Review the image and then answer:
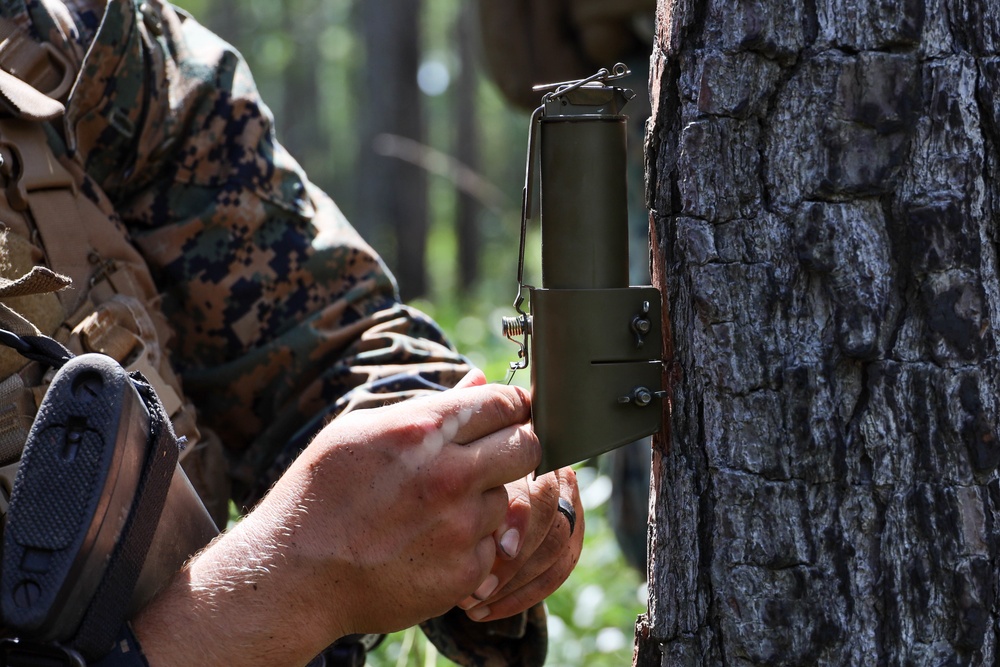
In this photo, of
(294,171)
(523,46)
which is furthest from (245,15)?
(294,171)

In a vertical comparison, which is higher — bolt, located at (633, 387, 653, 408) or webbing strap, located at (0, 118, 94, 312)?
webbing strap, located at (0, 118, 94, 312)

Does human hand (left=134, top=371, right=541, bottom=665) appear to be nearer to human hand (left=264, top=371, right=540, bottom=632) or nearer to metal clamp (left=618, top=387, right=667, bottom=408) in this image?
human hand (left=264, top=371, right=540, bottom=632)

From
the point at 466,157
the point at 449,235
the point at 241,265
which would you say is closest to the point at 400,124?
the point at 466,157

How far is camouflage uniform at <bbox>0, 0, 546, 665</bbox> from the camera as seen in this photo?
179cm

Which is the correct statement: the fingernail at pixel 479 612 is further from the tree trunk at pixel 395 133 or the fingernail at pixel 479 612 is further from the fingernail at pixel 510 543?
the tree trunk at pixel 395 133

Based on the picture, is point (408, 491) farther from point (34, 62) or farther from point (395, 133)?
point (395, 133)

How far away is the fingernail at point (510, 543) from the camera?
1328 mm

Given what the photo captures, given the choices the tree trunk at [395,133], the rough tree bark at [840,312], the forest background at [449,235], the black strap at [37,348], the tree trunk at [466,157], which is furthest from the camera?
the tree trunk at [466,157]

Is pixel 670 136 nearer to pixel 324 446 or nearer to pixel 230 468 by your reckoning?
pixel 324 446

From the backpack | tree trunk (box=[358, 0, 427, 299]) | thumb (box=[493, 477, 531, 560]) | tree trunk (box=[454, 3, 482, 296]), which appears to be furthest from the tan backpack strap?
tree trunk (box=[454, 3, 482, 296])

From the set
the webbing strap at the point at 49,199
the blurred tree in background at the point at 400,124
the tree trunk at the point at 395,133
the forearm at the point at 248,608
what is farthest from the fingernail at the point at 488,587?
the tree trunk at the point at 395,133

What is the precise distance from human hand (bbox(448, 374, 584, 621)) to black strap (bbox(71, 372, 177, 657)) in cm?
39

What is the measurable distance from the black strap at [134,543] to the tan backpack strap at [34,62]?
26.7 inches

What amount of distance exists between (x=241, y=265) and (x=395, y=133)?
7.78 metres
